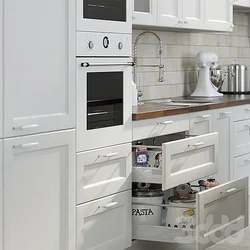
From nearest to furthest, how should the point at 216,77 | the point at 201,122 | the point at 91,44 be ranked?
the point at 91,44 < the point at 201,122 < the point at 216,77

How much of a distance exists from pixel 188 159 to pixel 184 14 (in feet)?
4.17

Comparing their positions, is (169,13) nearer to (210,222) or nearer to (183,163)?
(183,163)

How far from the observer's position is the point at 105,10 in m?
3.34

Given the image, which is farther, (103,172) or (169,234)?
(169,234)

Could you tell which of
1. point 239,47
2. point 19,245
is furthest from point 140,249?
point 239,47

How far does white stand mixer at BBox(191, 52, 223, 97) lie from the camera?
16.3 ft

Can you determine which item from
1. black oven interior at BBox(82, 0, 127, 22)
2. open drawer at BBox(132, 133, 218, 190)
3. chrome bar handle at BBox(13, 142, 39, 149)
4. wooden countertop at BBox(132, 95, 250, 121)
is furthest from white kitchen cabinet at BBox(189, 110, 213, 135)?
chrome bar handle at BBox(13, 142, 39, 149)

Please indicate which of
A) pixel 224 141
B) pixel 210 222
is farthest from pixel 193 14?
pixel 210 222

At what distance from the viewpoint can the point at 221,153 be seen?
179 inches

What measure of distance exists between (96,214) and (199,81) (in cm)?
199

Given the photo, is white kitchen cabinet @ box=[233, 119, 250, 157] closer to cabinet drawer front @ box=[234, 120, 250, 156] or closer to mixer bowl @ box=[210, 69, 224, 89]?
cabinet drawer front @ box=[234, 120, 250, 156]

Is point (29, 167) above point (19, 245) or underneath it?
above

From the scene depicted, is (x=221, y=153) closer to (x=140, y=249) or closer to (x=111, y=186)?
(x=140, y=249)

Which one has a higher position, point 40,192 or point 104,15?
point 104,15
